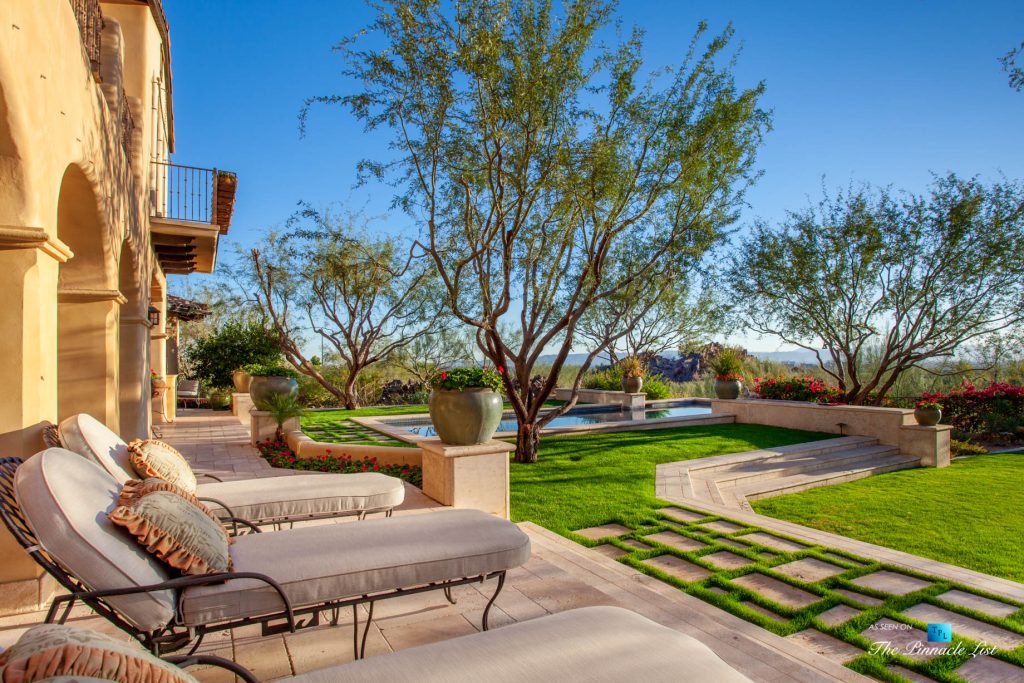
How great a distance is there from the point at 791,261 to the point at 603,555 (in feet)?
33.8

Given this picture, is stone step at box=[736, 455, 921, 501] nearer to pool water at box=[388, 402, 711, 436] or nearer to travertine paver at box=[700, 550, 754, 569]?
travertine paver at box=[700, 550, 754, 569]

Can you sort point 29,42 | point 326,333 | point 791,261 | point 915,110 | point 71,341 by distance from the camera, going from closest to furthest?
point 29,42, point 71,341, point 915,110, point 791,261, point 326,333

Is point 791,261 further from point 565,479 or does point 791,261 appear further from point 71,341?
point 71,341

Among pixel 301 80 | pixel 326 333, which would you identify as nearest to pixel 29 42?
pixel 301 80

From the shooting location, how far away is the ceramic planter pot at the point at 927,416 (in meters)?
10.2

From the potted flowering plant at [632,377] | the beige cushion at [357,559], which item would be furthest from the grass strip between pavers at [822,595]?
the potted flowering plant at [632,377]

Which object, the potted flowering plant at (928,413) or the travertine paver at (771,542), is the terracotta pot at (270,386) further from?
the potted flowering plant at (928,413)

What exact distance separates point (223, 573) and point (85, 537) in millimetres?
470

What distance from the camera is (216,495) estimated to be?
382 cm

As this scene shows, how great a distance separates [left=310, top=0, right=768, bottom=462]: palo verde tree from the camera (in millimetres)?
6707

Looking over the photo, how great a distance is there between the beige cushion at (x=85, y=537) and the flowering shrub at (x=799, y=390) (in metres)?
13.5

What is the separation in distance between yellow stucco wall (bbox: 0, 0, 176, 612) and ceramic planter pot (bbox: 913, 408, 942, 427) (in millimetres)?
11933

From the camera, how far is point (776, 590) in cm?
412

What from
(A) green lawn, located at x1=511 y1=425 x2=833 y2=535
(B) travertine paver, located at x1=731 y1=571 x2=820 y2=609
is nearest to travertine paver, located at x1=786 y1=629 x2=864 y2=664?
(B) travertine paver, located at x1=731 y1=571 x2=820 y2=609
